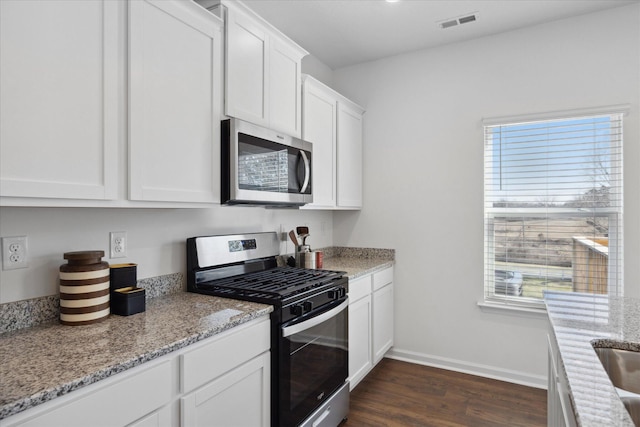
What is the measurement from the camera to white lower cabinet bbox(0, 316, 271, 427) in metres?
0.97

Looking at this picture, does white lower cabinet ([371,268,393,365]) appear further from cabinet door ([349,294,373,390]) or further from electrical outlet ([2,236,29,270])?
electrical outlet ([2,236,29,270])

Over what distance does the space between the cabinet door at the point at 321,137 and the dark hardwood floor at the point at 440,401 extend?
1.45 m

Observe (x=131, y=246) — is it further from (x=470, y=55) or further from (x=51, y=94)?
(x=470, y=55)

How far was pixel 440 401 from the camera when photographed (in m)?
2.59

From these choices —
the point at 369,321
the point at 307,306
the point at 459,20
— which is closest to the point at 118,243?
the point at 307,306

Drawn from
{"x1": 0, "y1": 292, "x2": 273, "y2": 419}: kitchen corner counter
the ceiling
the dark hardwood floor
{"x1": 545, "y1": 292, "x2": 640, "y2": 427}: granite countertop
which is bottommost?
the dark hardwood floor

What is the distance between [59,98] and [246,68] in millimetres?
997

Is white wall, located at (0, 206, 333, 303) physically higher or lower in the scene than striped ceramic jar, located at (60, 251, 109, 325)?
higher

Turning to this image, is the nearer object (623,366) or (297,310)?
(623,366)

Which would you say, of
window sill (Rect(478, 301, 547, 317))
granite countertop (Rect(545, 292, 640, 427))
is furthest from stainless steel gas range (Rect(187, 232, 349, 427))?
window sill (Rect(478, 301, 547, 317))

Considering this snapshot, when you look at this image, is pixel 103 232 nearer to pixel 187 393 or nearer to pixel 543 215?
pixel 187 393

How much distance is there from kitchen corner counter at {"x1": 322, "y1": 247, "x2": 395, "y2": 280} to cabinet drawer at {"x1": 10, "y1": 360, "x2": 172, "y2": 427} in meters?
1.68

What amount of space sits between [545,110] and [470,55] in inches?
29.7

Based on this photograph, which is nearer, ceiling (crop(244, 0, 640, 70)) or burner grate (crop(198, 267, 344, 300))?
burner grate (crop(198, 267, 344, 300))
